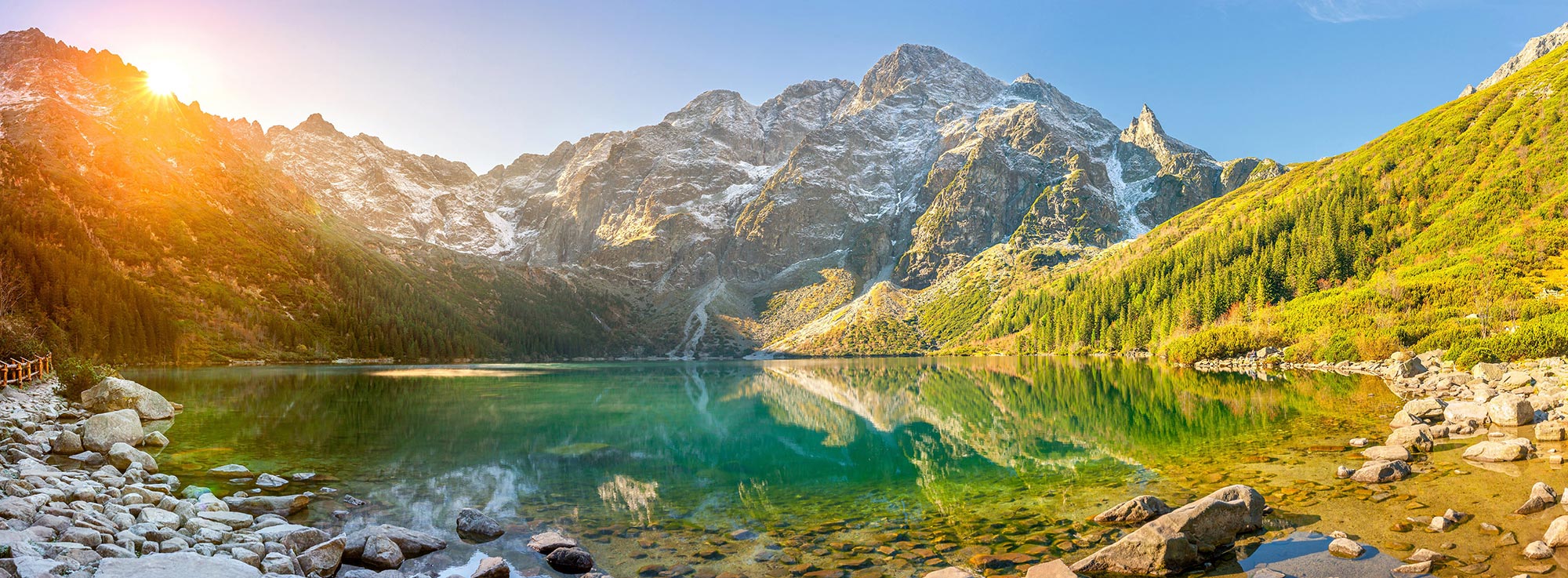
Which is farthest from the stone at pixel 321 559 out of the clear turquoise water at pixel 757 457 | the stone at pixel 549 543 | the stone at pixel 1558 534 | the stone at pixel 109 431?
the stone at pixel 1558 534

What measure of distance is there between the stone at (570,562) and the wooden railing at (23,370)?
40683mm

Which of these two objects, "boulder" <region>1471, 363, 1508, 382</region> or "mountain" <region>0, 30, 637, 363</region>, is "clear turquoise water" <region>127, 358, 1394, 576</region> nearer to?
"boulder" <region>1471, 363, 1508, 382</region>

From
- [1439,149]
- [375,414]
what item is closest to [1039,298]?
[1439,149]

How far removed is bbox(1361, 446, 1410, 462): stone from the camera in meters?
A: 18.2

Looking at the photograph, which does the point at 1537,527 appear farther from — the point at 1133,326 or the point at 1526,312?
the point at 1133,326

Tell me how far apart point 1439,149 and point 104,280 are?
8877 inches

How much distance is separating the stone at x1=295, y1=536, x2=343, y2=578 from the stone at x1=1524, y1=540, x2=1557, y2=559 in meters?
19.9

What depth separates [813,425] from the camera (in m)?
39.1

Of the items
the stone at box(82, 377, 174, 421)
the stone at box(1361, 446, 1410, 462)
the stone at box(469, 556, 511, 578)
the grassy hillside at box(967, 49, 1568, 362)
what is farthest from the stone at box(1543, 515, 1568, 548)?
the stone at box(82, 377, 174, 421)

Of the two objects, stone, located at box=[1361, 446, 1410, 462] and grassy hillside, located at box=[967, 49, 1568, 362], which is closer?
stone, located at box=[1361, 446, 1410, 462]

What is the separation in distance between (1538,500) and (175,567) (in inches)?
929

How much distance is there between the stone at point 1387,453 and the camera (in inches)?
716

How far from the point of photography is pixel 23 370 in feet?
127

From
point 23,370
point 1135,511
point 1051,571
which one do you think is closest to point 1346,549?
point 1135,511
